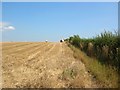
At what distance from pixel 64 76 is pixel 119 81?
109 inches

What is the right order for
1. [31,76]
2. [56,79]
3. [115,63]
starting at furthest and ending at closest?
[115,63] → [31,76] → [56,79]

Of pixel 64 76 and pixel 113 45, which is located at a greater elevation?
pixel 113 45

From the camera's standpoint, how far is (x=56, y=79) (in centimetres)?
1189

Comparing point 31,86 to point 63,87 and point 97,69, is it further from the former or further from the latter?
point 97,69

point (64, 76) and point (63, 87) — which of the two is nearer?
point (63, 87)

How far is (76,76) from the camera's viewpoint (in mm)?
11953

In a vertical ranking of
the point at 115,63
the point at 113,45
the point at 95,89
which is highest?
the point at 113,45

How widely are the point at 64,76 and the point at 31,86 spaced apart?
6.92 feet

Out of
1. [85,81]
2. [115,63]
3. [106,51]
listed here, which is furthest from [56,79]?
[106,51]

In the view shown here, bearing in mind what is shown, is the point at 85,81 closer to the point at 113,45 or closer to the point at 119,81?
the point at 119,81

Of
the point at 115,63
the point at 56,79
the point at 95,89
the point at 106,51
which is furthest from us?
the point at 106,51

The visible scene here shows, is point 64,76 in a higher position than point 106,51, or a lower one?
lower

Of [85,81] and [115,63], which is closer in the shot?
[85,81]

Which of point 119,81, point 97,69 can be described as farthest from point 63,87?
point 97,69
